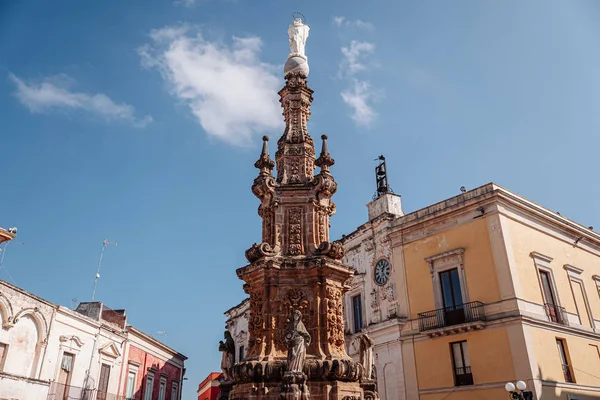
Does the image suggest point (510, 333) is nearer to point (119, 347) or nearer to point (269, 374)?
point (269, 374)

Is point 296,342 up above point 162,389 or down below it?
below

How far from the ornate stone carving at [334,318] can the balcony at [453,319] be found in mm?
10289

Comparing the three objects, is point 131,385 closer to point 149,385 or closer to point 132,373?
point 132,373

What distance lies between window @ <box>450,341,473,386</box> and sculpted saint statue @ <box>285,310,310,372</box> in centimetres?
1184

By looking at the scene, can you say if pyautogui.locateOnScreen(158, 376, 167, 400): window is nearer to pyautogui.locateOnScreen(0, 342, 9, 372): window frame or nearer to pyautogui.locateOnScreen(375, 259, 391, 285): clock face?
pyautogui.locateOnScreen(0, 342, 9, 372): window frame

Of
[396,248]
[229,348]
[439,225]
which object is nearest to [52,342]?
[229,348]

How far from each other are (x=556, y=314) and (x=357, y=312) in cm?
809

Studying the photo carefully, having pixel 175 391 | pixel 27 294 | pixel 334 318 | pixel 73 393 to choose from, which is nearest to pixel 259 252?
pixel 334 318

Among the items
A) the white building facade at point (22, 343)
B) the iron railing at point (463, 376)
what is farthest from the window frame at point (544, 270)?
the white building facade at point (22, 343)

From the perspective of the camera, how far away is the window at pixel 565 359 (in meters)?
17.1

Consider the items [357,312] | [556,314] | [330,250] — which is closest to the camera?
[330,250]

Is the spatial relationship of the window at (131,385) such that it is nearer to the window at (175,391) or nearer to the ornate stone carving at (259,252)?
the window at (175,391)

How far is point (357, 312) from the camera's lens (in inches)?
866

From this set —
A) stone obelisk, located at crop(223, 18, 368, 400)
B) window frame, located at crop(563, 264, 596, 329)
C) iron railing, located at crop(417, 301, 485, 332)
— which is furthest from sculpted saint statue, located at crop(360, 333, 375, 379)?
window frame, located at crop(563, 264, 596, 329)
